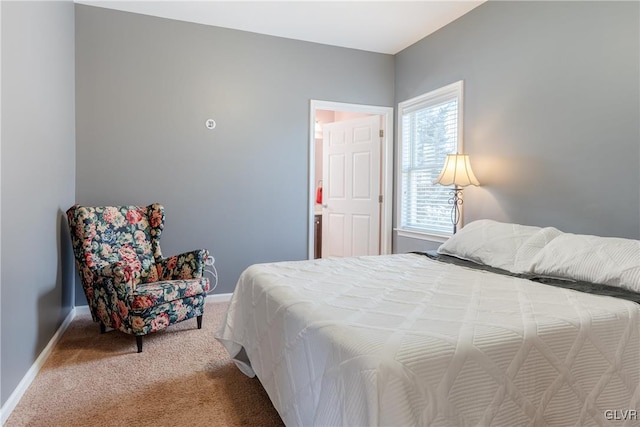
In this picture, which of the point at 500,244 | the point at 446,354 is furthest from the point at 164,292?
the point at 500,244

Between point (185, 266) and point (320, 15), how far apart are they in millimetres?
2521

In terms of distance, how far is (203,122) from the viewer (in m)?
3.69

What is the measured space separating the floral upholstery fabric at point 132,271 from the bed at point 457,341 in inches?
32.6

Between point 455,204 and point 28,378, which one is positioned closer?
point 28,378

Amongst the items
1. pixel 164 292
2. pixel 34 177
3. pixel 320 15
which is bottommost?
pixel 164 292

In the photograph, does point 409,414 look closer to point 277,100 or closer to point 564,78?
point 564,78

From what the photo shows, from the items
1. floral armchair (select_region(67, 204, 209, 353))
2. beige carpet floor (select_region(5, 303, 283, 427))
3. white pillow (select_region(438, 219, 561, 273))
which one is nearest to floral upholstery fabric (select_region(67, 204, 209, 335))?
floral armchair (select_region(67, 204, 209, 353))

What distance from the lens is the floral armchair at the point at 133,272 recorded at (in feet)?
8.30

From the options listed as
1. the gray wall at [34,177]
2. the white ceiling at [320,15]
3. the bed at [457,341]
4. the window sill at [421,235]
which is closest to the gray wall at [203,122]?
the white ceiling at [320,15]

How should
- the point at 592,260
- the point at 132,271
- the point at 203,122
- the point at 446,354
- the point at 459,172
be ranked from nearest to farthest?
1. the point at 446,354
2. the point at 592,260
3. the point at 132,271
4. the point at 459,172
5. the point at 203,122

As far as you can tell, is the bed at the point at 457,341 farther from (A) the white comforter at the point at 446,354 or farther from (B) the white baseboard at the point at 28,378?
(B) the white baseboard at the point at 28,378

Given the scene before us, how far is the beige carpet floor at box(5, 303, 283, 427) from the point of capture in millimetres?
1788

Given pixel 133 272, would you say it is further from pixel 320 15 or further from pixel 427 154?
pixel 427 154

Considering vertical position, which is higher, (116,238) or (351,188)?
(351,188)
